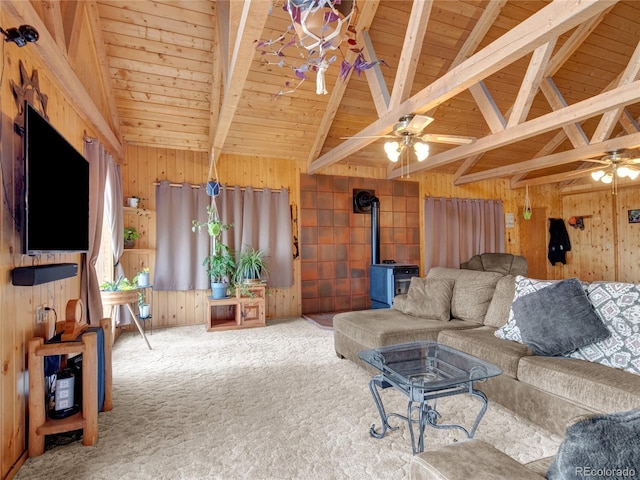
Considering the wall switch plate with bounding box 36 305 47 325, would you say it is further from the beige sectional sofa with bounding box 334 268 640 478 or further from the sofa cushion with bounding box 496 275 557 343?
the sofa cushion with bounding box 496 275 557 343

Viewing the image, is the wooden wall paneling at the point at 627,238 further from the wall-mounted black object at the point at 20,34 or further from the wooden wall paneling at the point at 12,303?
the wooden wall paneling at the point at 12,303

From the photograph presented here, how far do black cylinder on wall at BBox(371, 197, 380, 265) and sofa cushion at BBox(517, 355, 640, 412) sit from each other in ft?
12.2

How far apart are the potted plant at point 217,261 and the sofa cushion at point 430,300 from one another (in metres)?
2.45

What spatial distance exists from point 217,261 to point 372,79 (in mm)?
3041

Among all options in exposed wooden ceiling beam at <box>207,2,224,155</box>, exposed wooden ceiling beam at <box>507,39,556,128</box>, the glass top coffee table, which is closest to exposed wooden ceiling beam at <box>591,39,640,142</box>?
exposed wooden ceiling beam at <box>507,39,556,128</box>

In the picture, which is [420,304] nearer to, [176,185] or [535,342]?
[535,342]

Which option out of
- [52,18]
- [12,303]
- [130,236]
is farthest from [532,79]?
[130,236]


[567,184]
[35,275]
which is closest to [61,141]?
[35,275]

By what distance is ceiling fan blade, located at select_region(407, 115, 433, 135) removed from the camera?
10.2 feet

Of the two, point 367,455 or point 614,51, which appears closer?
point 367,455

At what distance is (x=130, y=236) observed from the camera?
461 centimetres

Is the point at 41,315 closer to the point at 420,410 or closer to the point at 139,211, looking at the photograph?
the point at 420,410

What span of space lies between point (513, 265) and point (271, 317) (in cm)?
425

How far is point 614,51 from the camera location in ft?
16.3
